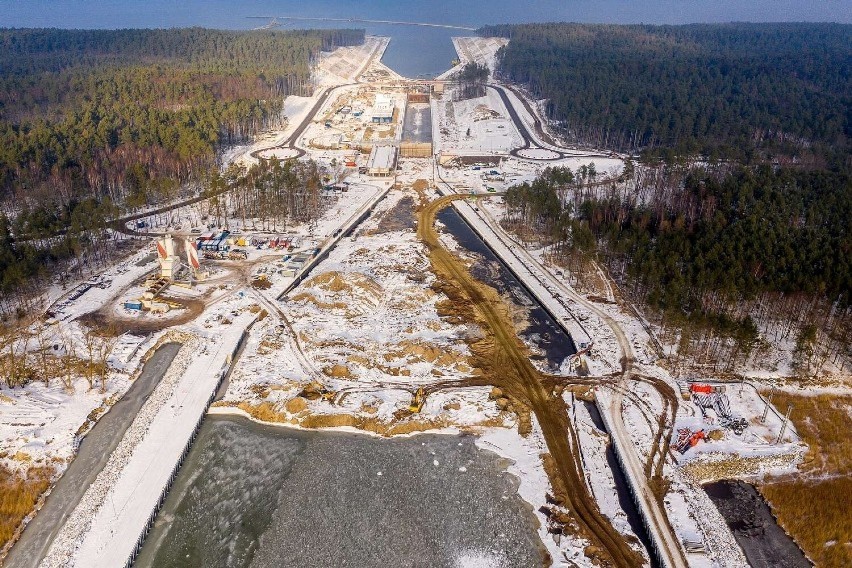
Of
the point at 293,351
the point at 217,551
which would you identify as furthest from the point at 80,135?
the point at 217,551

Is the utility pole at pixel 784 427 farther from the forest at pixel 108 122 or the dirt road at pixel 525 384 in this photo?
the forest at pixel 108 122

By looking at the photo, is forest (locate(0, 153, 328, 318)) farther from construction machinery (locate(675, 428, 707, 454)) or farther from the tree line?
construction machinery (locate(675, 428, 707, 454))

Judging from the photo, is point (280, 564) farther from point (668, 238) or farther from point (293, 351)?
point (668, 238)

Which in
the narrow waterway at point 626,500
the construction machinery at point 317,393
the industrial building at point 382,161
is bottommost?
the narrow waterway at point 626,500

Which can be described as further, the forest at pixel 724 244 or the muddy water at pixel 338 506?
the forest at pixel 724 244

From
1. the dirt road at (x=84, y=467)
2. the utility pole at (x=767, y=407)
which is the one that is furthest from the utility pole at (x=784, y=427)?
the dirt road at (x=84, y=467)
